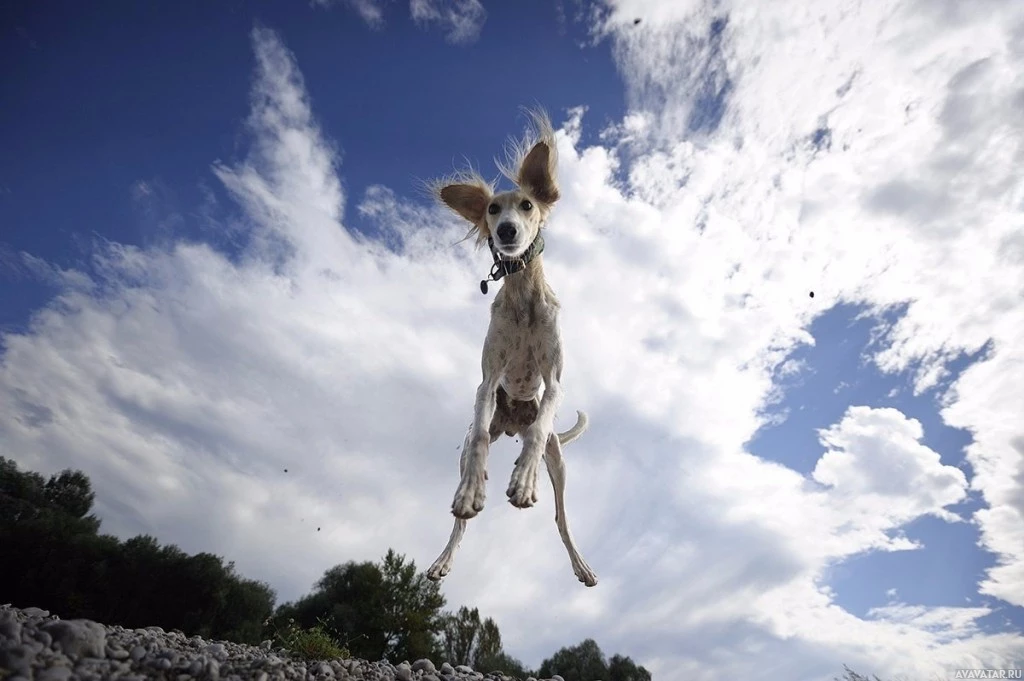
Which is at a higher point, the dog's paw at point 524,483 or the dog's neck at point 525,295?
the dog's neck at point 525,295

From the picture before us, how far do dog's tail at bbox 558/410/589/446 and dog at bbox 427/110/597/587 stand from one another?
0.66m

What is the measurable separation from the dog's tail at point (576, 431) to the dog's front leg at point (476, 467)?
2129mm

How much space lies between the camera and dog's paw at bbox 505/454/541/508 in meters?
5.09

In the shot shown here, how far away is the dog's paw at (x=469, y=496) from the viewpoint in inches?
200

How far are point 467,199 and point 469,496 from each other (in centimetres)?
418

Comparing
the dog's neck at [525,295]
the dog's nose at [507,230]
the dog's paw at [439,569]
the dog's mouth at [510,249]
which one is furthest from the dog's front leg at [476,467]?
the dog's nose at [507,230]

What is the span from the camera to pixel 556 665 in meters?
21.7

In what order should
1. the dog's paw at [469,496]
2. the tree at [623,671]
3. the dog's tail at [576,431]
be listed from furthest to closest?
the tree at [623,671]
the dog's tail at [576,431]
the dog's paw at [469,496]

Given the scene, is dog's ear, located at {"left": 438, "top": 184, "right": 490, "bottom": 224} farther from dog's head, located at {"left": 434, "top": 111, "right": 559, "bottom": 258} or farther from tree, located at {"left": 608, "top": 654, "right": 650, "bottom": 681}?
tree, located at {"left": 608, "top": 654, "right": 650, "bottom": 681}

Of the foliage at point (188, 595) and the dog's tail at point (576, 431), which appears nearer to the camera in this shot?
the dog's tail at point (576, 431)

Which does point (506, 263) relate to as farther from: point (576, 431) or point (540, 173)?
point (576, 431)

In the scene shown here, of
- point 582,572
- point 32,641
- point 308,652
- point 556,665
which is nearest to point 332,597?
point 556,665

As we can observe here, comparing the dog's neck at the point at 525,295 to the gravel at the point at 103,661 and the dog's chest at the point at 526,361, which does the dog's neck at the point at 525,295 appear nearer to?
the dog's chest at the point at 526,361

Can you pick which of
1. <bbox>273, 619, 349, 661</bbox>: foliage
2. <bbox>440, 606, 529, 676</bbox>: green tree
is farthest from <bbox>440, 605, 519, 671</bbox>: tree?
<bbox>273, 619, 349, 661</bbox>: foliage
